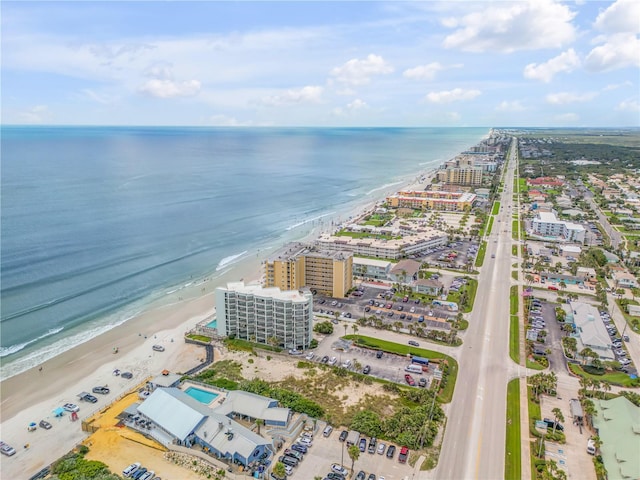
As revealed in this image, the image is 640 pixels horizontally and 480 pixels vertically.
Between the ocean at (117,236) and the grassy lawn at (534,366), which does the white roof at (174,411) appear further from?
the grassy lawn at (534,366)

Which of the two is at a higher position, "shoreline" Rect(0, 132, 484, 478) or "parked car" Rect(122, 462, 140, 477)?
"parked car" Rect(122, 462, 140, 477)

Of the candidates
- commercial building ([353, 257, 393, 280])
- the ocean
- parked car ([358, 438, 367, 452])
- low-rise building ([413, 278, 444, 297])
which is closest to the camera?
parked car ([358, 438, 367, 452])

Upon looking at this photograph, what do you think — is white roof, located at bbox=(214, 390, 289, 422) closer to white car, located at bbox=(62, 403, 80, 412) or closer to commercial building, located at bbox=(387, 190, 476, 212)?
white car, located at bbox=(62, 403, 80, 412)

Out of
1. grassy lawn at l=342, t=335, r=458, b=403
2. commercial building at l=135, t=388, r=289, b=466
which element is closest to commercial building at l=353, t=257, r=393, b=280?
grassy lawn at l=342, t=335, r=458, b=403

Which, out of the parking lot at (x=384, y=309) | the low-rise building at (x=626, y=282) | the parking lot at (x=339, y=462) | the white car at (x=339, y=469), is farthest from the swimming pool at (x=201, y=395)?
the low-rise building at (x=626, y=282)

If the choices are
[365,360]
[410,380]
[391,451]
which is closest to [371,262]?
[365,360]

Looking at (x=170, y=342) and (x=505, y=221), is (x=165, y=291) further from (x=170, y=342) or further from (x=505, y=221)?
(x=505, y=221)

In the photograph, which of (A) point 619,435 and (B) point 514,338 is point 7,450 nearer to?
(A) point 619,435
